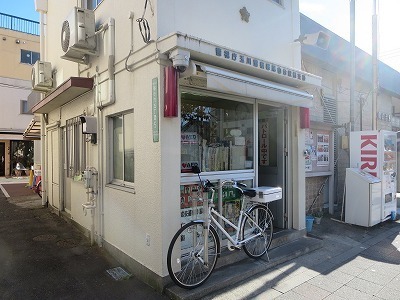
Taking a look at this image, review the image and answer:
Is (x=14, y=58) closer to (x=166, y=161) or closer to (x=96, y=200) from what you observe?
(x=96, y=200)

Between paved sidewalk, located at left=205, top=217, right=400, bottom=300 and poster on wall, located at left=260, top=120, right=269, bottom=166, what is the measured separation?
6.36 feet

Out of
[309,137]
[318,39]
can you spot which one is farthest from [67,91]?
[309,137]

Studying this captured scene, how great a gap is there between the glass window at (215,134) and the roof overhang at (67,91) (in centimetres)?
233

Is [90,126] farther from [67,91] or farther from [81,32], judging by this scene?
[81,32]

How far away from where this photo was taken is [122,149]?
499cm

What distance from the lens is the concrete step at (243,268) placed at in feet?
11.8

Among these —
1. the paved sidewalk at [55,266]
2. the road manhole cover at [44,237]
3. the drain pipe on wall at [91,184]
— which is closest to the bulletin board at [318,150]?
the drain pipe on wall at [91,184]

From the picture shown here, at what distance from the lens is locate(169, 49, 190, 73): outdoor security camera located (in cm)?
352

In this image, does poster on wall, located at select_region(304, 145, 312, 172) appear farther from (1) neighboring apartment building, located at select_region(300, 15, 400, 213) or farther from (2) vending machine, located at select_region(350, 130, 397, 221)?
(2) vending machine, located at select_region(350, 130, 397, 221)

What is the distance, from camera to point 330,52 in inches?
329

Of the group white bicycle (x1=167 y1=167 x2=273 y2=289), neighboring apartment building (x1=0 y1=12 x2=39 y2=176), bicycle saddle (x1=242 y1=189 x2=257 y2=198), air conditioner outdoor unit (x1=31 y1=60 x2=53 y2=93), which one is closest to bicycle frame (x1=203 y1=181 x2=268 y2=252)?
white bicycle (x1=167 y1=167 x2=273 y2=289)

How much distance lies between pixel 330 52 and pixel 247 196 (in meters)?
5.99

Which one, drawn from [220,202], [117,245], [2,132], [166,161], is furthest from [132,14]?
[2,132]

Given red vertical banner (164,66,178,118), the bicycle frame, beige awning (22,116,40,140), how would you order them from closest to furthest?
red vertical banner (164,66,178,118)
the bicycle frame
beige awning (22,116,40,140)
